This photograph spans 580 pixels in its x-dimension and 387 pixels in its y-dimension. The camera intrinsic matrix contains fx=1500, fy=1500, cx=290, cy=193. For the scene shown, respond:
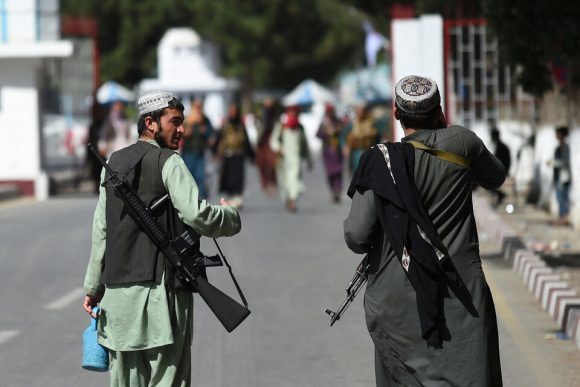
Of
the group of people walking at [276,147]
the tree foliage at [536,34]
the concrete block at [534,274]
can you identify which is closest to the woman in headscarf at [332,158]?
the group of people walking at [276,147]

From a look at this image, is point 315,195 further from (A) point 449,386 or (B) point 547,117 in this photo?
(A) point 449,386

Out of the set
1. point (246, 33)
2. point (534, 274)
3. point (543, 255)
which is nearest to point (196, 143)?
point (543, 255)

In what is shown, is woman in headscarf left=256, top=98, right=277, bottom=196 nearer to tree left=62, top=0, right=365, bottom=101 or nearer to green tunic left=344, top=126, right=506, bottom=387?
green tunic left=344, top=126, right=506, bottom=387

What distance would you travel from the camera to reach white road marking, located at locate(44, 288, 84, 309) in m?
12.2

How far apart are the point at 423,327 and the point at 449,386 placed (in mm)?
252

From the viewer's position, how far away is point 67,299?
12633mm

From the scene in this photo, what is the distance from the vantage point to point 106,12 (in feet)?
280

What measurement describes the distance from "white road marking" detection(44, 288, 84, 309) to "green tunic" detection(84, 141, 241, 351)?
6068 millimetres

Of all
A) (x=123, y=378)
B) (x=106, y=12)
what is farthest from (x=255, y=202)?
(x=106, y=12)

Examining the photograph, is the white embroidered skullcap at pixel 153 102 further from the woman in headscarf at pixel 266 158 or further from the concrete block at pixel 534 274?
the woman in headscarf at pixel 266 158

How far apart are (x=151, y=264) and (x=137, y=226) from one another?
164 millimetres

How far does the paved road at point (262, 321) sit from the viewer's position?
903cm

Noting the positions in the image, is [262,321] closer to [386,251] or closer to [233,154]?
[386,251]

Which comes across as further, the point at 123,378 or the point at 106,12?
the point at 106,12
